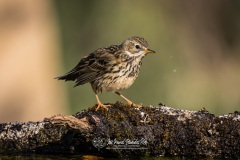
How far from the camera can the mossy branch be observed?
6270 millimetres

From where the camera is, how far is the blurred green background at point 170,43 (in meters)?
13.8

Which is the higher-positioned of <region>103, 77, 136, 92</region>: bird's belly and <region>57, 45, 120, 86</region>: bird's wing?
<region>57, 45, 120, 86</region>: bird's wing

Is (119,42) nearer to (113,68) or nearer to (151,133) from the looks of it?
(113,68)

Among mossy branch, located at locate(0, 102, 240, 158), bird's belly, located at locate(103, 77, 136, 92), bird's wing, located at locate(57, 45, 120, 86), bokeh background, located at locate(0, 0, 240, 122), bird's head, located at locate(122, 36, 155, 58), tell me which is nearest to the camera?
mossy branch, located at locate(0, 102, 240, 158)

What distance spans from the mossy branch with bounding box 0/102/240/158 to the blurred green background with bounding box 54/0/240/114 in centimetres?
664

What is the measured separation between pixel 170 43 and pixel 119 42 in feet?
4.32

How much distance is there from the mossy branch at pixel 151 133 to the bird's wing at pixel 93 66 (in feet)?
6.02

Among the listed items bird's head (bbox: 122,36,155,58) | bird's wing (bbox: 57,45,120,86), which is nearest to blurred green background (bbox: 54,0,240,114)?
bird's wing (bbox: 57,45,120,86)

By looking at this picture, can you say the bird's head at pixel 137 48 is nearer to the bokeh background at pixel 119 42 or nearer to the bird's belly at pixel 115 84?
the bird's belly at pixel 115 84

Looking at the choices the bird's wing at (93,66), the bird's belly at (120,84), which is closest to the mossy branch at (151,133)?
the bird's belly at (120,84)

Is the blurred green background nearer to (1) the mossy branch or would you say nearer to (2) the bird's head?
(2) the bird's head

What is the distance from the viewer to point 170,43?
14555 millimetres

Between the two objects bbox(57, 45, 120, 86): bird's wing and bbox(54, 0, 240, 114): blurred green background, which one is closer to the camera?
bbox(57, 45, 120, 86): bird's wing

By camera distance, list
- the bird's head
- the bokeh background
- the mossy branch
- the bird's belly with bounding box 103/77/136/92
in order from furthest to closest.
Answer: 1. the bokeh background
2. the bird's head
3. the bird's belly with bounding box 103/77/136/92
4. the mossy branch
